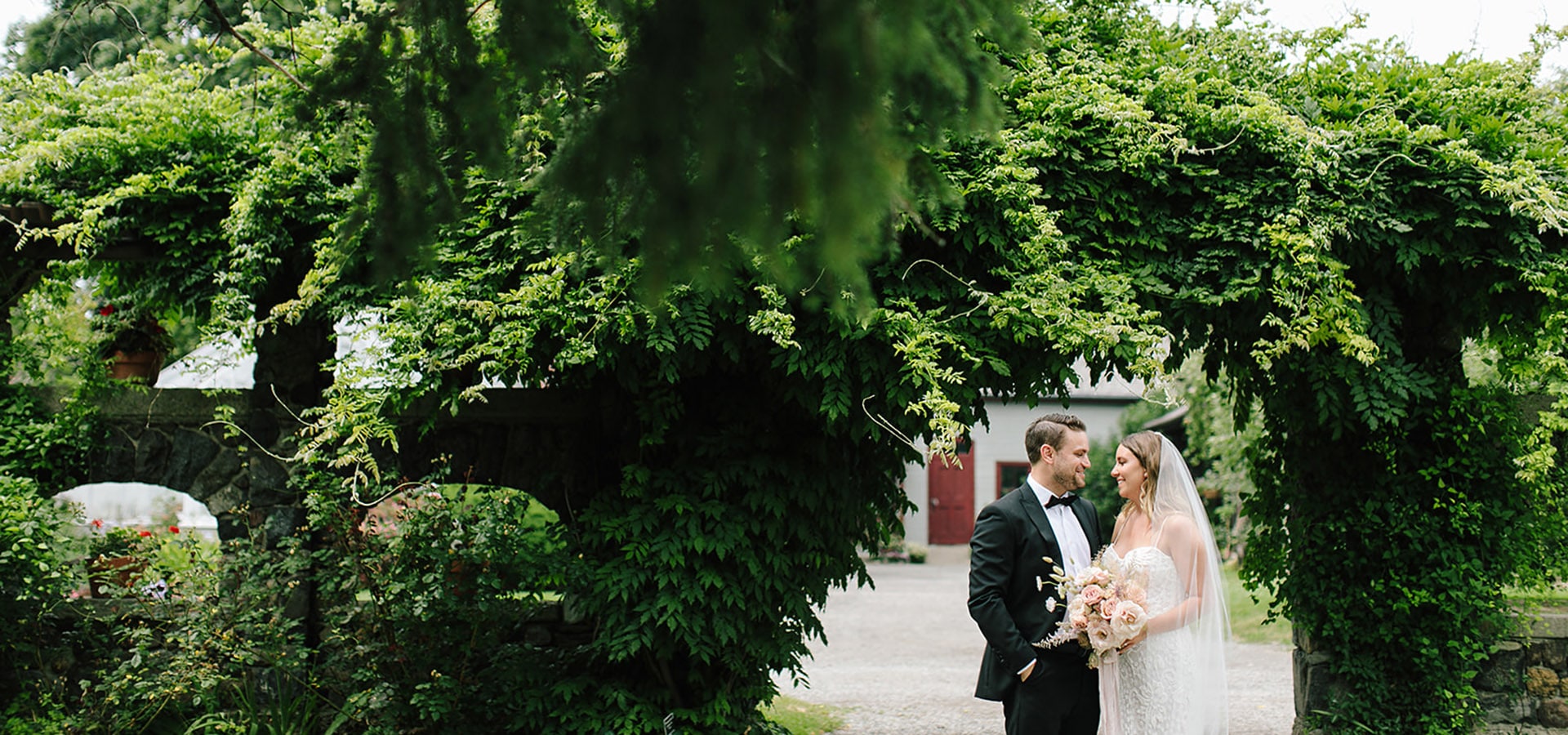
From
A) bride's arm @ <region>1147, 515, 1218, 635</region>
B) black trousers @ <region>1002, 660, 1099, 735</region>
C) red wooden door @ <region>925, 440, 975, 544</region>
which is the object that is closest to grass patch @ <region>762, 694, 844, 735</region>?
black trousers @ <region>1002, 660, 1099, 735</region>

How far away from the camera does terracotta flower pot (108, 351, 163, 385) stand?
623cm

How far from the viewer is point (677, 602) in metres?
4.77

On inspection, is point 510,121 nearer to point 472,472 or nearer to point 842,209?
point 842,209

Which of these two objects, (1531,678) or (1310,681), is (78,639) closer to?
(1310,681)

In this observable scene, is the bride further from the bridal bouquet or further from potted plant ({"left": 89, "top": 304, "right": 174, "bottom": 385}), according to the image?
potted plant ({"left": 89, "top": 304, "right": 174, "bottom": 385})

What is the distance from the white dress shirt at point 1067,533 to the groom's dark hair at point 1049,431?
12cm

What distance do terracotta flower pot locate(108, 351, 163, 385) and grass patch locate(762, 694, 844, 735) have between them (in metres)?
4.24

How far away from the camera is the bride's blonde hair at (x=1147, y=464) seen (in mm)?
4195

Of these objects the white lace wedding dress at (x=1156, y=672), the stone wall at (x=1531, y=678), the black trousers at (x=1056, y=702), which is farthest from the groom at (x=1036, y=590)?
the stone wall at (x=1531, y=678)

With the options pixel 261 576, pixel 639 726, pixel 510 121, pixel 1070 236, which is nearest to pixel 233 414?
pixel 261 576

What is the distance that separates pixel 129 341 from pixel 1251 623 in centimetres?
1142

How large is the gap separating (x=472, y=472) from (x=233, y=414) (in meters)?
1.39

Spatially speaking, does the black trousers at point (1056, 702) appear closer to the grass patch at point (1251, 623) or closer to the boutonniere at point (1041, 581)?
the boutonniere at point (1041, 581)

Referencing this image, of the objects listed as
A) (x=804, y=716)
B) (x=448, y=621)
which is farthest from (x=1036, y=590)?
(x=804, y=716)
